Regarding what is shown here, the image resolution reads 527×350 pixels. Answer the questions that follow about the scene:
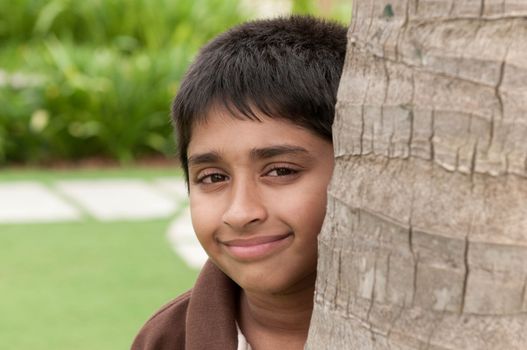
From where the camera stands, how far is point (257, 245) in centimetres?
204

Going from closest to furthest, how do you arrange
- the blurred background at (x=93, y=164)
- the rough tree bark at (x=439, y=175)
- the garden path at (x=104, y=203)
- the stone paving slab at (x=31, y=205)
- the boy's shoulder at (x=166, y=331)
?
1. the rough tree bark at (x=439, y=175)
2. the boy's shoulder at (x=166, y=331)
3. the blurred background at (x=93, y=164)
4. the garden path at (x=104, y=203)
5. the stone paving slab at (x=31, y=205)

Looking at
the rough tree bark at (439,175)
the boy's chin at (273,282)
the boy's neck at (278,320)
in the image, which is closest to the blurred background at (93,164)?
the boy's neck at (278,320)

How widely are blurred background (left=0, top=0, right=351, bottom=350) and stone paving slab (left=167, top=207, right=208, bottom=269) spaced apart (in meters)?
0.01

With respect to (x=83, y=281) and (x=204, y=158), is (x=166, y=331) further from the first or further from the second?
(x=83, y=281)

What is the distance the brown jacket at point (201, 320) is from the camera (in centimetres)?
229

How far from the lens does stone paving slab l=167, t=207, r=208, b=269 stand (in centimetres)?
574

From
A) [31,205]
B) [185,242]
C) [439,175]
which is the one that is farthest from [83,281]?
[439,175]

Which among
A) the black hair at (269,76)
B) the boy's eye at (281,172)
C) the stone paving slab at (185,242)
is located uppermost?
the black hair at (269,76)

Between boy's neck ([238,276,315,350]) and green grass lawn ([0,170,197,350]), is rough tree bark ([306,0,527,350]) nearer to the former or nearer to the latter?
boy's neck ([238,276,315,350])

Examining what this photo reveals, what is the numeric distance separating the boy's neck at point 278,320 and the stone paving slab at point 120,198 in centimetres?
440

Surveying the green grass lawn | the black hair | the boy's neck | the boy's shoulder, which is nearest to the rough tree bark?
the black hair

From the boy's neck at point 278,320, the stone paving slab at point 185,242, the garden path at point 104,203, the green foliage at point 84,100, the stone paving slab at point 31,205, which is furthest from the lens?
the green foliage at point 84,100

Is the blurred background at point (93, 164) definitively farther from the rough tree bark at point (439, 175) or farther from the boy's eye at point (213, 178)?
the rough tree bark at point (439, 175)

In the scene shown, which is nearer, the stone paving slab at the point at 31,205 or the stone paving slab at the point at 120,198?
the stone paving slab at the point at 31,205
